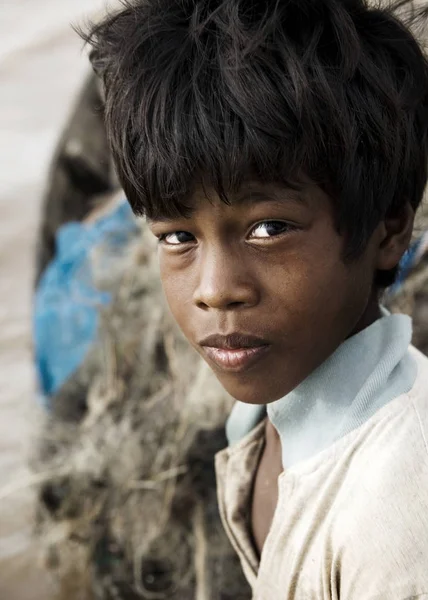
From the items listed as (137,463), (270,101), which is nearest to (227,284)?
(270,101)

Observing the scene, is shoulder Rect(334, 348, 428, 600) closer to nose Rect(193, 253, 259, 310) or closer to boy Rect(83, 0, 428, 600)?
boy Rect(83, 0, 428, 600)

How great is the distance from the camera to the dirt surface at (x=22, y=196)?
105 inches

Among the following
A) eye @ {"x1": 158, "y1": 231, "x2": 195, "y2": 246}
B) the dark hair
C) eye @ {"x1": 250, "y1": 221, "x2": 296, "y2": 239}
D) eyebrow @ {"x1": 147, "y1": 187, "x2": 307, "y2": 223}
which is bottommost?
eye @ {"x1": 250, "y1": 221, "x2": 296, "y2": 239}

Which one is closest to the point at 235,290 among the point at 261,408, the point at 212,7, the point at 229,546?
the point at 212,7

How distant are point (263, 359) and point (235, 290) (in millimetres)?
115

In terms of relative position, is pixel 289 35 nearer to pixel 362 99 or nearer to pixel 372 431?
pixel 362 99

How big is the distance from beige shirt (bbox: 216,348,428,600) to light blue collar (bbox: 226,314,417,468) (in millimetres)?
20

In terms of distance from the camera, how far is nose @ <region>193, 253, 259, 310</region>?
3.27 feet

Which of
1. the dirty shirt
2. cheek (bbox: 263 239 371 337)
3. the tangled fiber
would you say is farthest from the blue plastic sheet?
cheek (bbox: 263 239 371 337)

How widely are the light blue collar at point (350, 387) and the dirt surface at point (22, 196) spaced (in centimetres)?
118

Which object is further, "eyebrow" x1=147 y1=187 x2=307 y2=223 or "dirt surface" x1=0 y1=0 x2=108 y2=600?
"dirt surface" x1=0 y1=0 x2=108 y2=600

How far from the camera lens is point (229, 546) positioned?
6.34ft

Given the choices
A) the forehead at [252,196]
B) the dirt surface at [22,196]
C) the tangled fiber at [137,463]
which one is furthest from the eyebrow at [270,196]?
the dirt surface at [22,196]

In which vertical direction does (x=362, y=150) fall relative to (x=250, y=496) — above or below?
above
